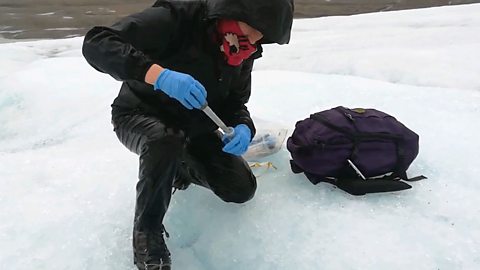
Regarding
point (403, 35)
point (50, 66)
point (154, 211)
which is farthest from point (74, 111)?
point (403, 35)

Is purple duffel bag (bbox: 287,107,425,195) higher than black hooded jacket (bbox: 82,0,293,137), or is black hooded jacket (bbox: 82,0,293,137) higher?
black hooded jacket (bbox: 82,0,293,137)

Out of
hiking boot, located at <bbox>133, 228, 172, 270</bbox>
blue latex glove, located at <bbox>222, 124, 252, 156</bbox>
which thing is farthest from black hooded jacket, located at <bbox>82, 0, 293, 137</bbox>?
hiking boot, located at <bbox>133, 228, 172, 270</bbox>

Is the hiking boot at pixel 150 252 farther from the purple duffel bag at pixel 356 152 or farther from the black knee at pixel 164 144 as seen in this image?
the purple duffel bag at pixel 356 152

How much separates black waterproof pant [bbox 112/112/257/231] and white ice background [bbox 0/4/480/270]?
0.11m

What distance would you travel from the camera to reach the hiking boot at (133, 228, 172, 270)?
1571 millimetres

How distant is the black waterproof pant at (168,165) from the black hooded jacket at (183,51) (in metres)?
0.07

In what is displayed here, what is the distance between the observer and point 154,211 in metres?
1.61

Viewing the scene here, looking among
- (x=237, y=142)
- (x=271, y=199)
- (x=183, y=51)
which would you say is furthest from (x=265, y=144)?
(x=183, y=51)

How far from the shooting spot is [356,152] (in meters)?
1.92

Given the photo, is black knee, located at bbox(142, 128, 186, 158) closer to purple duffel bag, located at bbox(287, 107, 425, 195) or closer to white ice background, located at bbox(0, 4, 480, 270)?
white ice background, located at bbox(0, 4, 480, 270)

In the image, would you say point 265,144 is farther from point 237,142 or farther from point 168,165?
point 168,165

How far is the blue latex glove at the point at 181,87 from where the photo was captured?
1491 millimetres

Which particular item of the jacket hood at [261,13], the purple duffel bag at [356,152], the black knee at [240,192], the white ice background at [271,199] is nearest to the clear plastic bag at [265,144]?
the white ice background at [271,199]

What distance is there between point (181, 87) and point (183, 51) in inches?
11.1
